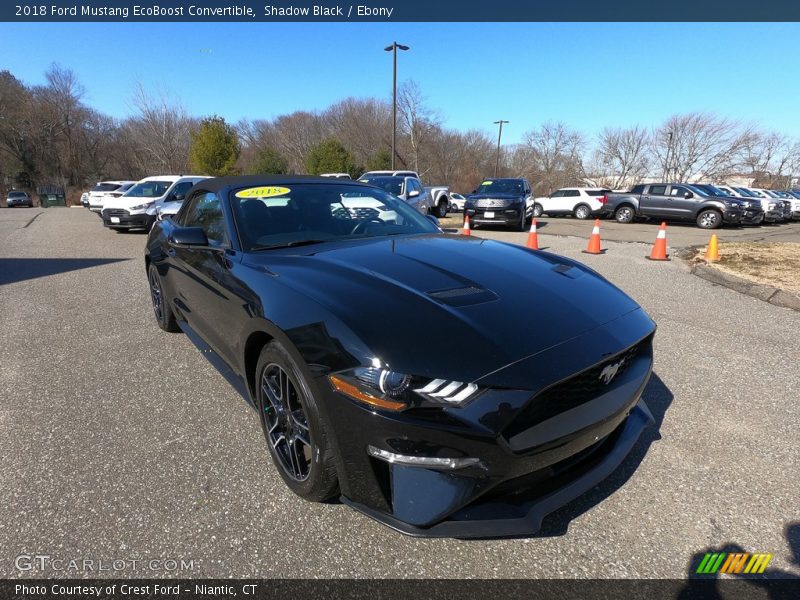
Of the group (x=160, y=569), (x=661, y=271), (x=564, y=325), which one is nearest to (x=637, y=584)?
(x=564, y=325)

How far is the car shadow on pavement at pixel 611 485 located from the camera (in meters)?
1.99

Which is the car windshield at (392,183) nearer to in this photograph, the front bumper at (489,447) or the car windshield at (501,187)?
the car windshield at (501,187)

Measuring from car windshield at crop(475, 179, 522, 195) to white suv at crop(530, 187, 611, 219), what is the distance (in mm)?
7188

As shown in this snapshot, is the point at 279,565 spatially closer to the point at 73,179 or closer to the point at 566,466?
the point at 566,466

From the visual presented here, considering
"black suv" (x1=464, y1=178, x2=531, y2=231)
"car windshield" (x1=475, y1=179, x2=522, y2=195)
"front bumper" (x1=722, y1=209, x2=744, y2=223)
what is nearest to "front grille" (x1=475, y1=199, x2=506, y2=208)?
"black suv" (x1=464, y1=178, x2=531, y2=231)

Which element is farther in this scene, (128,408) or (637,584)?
(128,408)

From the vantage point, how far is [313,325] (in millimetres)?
1889

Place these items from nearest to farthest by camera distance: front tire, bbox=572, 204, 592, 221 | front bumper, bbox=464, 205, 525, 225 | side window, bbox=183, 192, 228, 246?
1. side window, bbox=183, 192, 228, 246
2. front bumper, bbox=464, 205, 525, 225
3. front tire, bbox=572, 204, 592, 221

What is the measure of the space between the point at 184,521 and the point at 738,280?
25.5ft

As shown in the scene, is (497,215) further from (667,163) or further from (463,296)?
(667,163)

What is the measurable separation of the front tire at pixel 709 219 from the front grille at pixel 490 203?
10.1 metres

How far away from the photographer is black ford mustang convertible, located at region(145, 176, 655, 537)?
158 centimetres

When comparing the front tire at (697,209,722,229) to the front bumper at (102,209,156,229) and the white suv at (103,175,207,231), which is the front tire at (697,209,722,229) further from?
the front bumper at (102,209,156,229)

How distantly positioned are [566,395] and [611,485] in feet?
2.95
